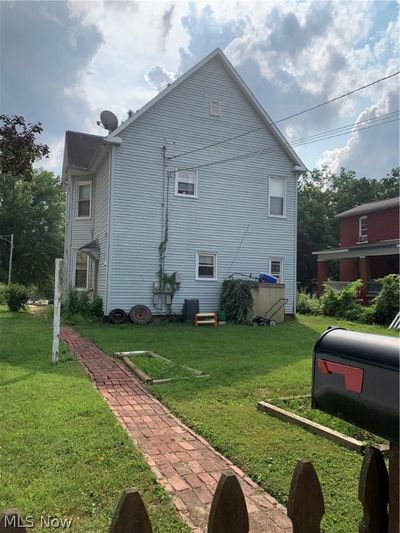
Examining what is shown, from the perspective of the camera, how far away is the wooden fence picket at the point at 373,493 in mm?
1822

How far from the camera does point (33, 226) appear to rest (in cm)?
4178

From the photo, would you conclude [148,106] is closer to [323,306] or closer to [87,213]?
[87,213]

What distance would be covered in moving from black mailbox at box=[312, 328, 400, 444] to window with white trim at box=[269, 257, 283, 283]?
51.1ft

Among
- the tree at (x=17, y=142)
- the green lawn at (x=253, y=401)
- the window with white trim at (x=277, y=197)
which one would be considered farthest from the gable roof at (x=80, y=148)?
the tree at (x=17, y=142)

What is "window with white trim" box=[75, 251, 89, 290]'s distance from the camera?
58.0 feet

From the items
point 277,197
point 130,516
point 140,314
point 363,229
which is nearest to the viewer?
point 130,516

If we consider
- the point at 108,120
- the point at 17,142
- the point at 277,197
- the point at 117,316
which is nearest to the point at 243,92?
the point at 277,197

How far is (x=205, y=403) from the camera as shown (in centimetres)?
522

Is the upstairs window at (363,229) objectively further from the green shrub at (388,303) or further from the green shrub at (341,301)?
the green shrub at (388,303)

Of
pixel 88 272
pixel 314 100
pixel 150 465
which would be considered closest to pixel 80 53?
pixel 150 465

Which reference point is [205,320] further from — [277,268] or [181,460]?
[181,460]

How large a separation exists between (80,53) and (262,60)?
6.54 meters

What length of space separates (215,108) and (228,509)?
16.4m

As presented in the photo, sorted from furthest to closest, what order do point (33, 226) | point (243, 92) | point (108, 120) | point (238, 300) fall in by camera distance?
point (33, 226) → point (108, 120) → point (243, 92) → point (238, 300)
